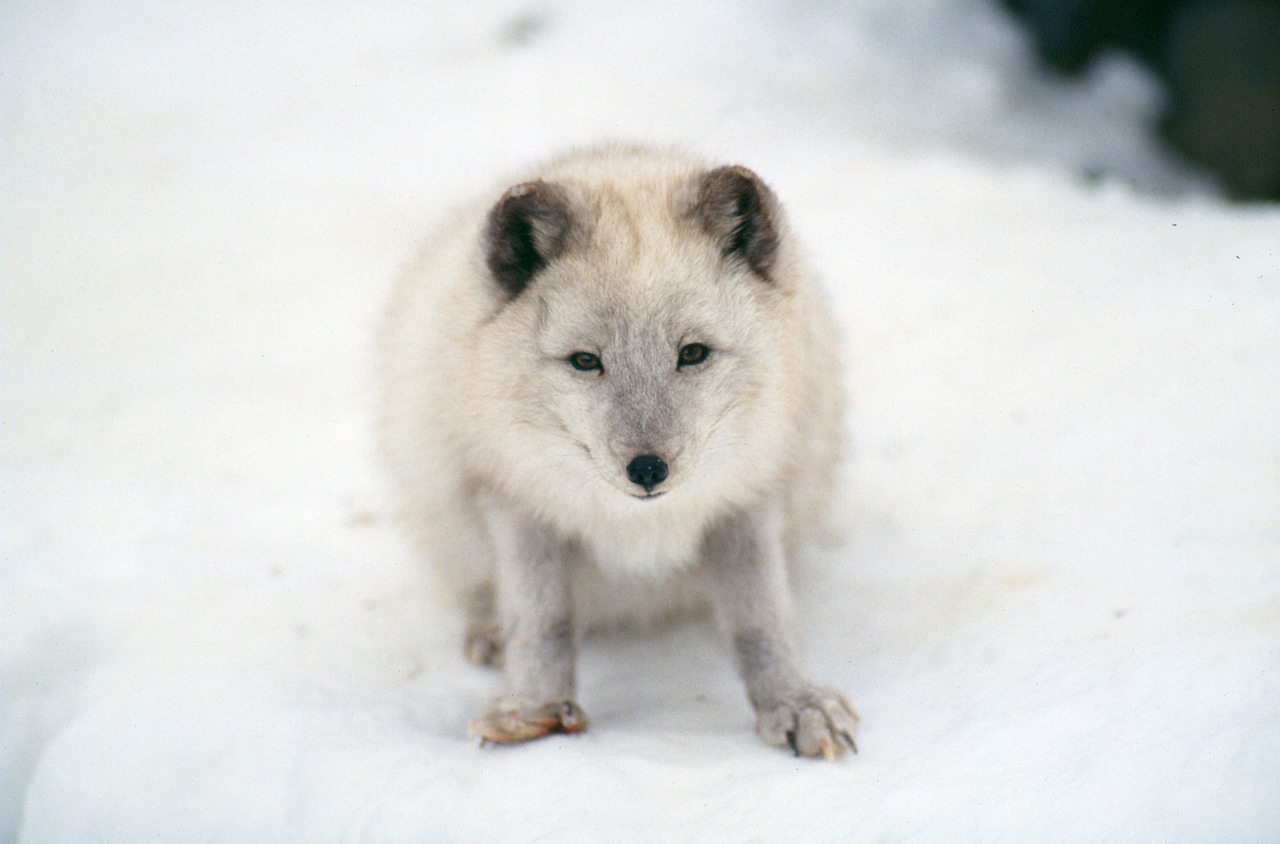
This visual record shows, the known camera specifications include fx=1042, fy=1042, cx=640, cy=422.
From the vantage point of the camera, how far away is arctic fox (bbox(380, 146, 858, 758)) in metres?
2.47

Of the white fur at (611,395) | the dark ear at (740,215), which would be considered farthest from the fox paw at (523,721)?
the dark ear at (740,215)

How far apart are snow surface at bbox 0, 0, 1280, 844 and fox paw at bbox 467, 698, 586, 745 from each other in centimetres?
7

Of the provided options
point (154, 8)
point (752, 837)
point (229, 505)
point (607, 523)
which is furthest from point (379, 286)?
point (752, 837)

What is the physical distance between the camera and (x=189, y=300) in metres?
5.36

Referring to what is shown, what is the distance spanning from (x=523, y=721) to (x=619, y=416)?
2.88 feet

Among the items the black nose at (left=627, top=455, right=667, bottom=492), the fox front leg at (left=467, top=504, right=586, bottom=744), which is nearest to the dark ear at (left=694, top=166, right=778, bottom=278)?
the black nose at (left=627, top=455, right=667, bottom=492)

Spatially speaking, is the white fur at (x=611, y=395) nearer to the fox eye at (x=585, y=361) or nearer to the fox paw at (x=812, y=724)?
the fox eye at (x=585, y=361)

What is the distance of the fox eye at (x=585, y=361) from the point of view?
2479mm

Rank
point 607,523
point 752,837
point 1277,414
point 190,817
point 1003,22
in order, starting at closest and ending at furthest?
point 752,837
point 190,817
point 607,523
point 1277,414
point 1003,22

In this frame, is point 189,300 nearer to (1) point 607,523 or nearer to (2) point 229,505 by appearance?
(2) point 229,505

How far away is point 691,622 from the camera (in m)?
3.45

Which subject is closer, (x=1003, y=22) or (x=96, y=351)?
(x=96, y=351)

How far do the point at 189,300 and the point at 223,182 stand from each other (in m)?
0.91

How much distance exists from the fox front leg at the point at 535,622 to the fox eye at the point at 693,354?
679 millimetres
